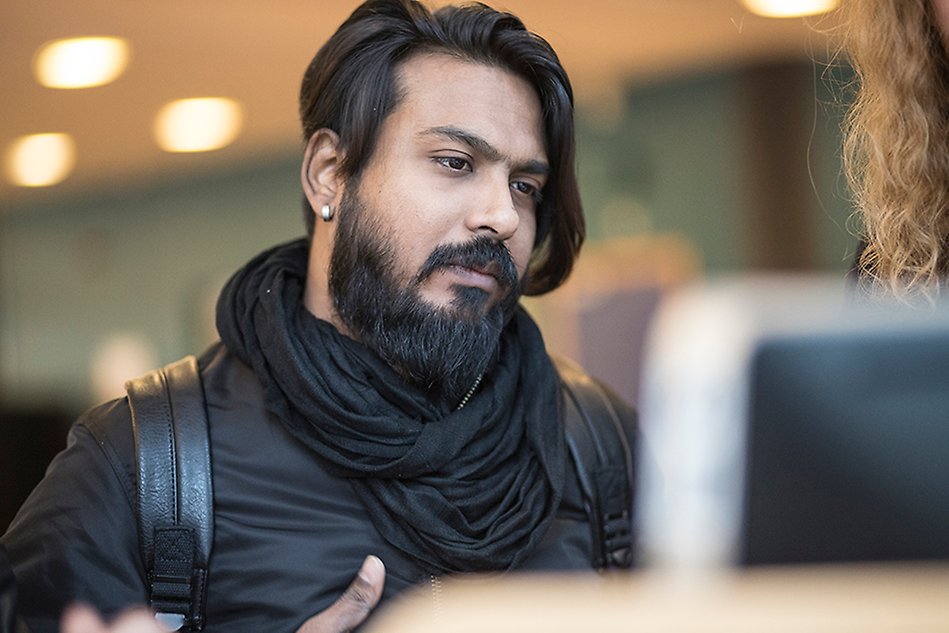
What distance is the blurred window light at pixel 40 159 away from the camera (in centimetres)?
632

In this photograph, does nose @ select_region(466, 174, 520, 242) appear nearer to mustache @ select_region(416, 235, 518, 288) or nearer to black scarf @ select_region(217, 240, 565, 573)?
mustache @ select_region(416, 235, 518, 288)

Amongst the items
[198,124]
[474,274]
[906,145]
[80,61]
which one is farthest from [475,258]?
[198,124]

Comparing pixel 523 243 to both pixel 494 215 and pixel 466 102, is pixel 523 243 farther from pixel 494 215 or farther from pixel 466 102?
pixel 466 102

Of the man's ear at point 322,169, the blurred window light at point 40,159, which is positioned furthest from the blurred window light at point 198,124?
the man's ear at point 322,169

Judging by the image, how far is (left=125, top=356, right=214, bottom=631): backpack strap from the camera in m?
1.79

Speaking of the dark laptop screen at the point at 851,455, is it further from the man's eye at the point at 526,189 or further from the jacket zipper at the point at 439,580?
the man's eye at the point at 526,189

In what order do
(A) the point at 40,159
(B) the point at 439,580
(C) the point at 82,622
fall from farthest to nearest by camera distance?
(A) the point at 40,159 → (B) the point at 439,580 → (C) the point at 82,622

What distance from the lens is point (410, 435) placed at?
191 cm

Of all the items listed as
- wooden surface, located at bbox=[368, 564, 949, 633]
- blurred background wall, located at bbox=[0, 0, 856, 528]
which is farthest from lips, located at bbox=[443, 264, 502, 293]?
blurred background wall, located at bbox=[0, 0, 856, 528]

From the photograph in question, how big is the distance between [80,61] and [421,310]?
3921 mm

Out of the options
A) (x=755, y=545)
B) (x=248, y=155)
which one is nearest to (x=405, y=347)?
(x=755, y=545)

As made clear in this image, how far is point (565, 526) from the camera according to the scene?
204 centimetres

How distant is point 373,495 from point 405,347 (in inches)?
8.6

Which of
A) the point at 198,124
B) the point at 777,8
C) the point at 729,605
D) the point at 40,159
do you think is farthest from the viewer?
the point at 198,124
